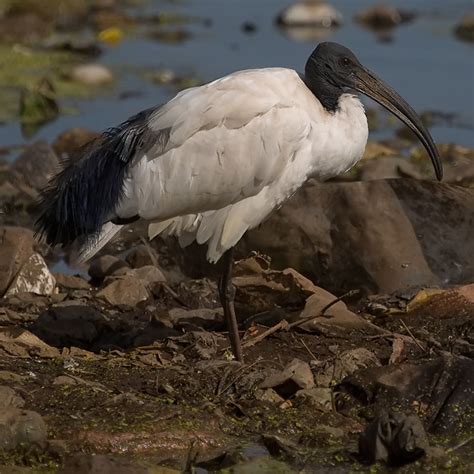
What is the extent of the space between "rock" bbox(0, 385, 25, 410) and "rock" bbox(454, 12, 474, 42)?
45.8 ft

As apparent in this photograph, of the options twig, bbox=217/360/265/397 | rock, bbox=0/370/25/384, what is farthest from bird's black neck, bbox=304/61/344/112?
rock, bbox=0/370/25/384

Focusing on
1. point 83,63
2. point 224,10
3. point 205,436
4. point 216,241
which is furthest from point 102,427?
point 224,10

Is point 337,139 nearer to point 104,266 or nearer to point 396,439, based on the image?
point 396,439

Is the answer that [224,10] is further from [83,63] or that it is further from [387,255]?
[387,255]

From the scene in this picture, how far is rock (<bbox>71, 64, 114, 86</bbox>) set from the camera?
17125 millimetres

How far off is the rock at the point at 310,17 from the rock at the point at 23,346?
45.1ft

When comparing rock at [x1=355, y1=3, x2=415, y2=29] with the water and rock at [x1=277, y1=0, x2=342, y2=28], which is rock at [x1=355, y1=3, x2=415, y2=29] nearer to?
the water

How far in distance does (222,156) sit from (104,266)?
7.73 feet

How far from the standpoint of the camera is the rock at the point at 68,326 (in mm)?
8344

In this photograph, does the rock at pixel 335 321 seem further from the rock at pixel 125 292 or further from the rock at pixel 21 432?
the rock at pixel 21 432

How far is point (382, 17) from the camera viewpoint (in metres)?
21.5

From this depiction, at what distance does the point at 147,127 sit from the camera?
791 cm

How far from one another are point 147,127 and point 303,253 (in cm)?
191

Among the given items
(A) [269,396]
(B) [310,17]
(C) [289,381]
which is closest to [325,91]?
(C) [289,381]
